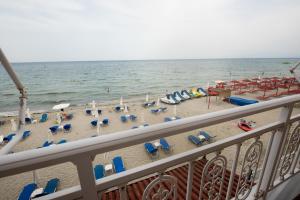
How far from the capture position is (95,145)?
0.65m

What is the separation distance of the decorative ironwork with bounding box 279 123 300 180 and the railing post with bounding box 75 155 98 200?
6.53ft

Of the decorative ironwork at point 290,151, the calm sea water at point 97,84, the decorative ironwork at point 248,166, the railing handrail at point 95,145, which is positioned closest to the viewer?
the railing handrail at point 95,145

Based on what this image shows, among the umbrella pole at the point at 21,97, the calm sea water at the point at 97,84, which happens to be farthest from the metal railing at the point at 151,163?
the calm sea water at the point at 97,84

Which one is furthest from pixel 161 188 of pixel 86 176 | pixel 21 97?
pixel 21 97

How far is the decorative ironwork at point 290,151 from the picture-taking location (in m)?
1.65

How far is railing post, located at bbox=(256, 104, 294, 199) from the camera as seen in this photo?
4.48ft

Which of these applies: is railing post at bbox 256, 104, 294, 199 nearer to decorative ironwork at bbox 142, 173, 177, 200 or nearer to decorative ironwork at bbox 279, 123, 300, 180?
decorative ironwork at bbox 279, 123, 300, 180

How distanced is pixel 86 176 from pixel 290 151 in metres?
2.20

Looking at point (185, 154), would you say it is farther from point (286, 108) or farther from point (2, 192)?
point (2, 192)

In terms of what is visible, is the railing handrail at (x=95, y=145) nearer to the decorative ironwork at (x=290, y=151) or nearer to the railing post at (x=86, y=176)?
the railing post at (x=86, y=176)

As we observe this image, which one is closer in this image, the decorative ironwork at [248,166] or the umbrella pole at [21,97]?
the umbrella pole at [21,97]

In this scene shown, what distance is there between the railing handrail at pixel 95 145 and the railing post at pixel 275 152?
28.7 inches

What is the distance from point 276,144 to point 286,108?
15.2 inches

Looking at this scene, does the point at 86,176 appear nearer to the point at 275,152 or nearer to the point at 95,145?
the point at 95,145
